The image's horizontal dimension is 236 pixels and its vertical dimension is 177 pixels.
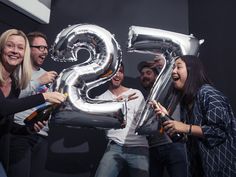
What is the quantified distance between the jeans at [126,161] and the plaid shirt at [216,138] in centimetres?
68

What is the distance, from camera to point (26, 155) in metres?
1.55

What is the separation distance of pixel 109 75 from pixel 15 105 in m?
0.49

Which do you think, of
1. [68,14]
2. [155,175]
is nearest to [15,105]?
[155,175]

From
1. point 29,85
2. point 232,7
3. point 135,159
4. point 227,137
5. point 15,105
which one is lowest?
point 135,159

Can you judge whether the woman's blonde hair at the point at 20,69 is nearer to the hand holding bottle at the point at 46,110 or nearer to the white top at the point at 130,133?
the hand holding bottle at the point at 46,110

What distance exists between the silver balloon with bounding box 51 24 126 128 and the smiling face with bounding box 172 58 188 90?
0.28 metres

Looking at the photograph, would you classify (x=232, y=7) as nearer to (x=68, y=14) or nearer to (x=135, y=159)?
(x=135, y=159)

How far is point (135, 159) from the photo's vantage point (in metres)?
1.85

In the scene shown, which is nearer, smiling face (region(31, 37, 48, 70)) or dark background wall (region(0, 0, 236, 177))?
smiling face (region(31, 37, 48, 70))

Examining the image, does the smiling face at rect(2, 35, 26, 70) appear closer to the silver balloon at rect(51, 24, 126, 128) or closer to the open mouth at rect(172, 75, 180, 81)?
the silver balloon at rect(51, 24, 126, 128)

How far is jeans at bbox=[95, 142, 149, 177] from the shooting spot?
1.84 m

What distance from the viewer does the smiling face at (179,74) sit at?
137 centimetres

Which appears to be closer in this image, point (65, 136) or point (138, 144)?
point (138, 144)

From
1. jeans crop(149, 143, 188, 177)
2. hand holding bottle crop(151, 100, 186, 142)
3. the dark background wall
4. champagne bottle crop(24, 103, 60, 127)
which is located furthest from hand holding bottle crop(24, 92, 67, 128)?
the dark background wall
